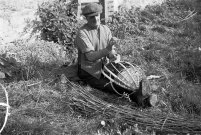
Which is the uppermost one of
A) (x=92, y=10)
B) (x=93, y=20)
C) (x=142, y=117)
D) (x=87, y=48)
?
(x=92, y=10)

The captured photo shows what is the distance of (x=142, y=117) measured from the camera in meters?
3.61

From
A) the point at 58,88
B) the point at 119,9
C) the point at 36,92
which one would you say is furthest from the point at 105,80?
the point at 119,9

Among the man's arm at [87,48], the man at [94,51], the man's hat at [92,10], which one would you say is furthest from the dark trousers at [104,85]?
the man's hat at [92,10]

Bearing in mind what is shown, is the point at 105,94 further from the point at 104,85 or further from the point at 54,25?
the point at 54,25

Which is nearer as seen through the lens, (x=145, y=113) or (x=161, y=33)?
(x=145, y=113)

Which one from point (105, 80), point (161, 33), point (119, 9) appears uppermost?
point (119, 9)

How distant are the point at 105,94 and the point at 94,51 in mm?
737

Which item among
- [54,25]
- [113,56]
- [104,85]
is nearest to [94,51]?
[113,56]

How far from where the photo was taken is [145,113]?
3691 mm

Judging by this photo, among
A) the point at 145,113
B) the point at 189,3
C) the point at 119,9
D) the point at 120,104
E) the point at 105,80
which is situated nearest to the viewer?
the point at 145,113

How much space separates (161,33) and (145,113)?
3.60 meters

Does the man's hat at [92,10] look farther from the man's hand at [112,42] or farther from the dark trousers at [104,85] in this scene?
the dark trousers at [104,85]

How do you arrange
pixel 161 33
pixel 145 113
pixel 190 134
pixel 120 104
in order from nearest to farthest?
pixel 190 134 → pixel 145 113 → pixel 120 104 → pixel 161 33

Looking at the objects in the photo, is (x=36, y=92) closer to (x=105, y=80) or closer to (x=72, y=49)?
(x=105, y=80)
